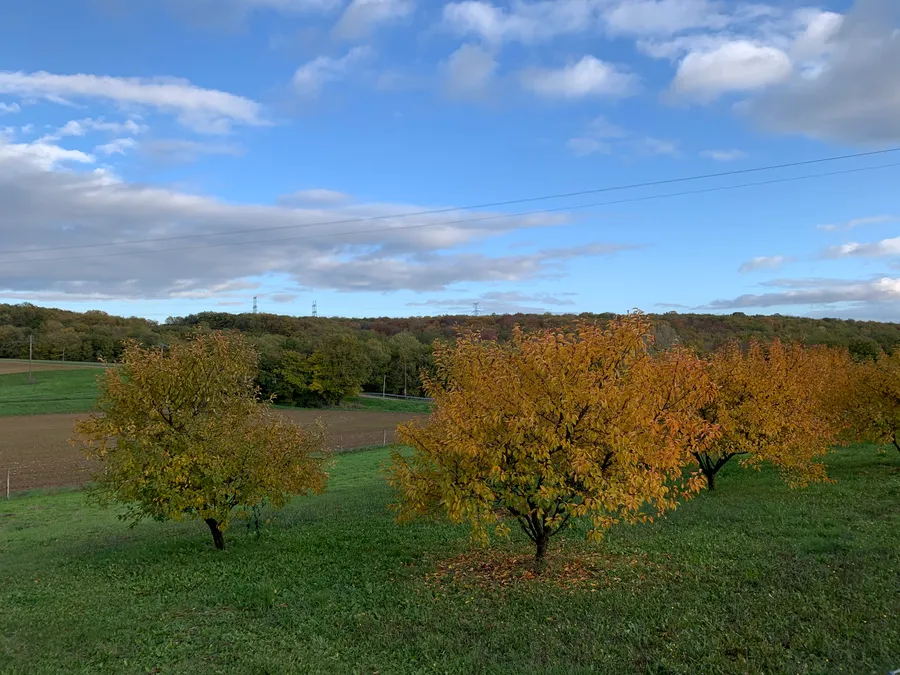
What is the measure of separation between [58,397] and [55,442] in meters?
33.0

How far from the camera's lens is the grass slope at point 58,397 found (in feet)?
219

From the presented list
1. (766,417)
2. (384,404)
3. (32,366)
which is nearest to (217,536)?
(766,417)

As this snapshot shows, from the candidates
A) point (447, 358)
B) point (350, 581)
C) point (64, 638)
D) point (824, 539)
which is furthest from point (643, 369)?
point (64, 638)

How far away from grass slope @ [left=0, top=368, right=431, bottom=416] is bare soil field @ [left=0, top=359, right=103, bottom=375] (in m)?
2.32

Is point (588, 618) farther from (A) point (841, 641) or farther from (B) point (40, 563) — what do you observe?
(B) point (40, 563)

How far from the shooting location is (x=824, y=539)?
11695mm

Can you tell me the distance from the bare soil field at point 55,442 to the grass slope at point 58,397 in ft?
16.4

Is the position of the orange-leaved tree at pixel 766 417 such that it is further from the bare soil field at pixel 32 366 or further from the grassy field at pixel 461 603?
the bare soil field at pixel 32 366

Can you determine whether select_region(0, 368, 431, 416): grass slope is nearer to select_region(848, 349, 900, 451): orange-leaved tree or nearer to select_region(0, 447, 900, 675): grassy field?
select_region(848, 349, 900, 451): orange-leaved tree

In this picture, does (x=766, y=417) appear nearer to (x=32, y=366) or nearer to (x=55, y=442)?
(x=55, y=442)

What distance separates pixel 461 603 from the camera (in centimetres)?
942

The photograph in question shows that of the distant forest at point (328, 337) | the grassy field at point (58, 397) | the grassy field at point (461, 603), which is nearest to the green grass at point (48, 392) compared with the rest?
the grassy field at point (58, 397)

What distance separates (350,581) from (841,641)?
774 cm

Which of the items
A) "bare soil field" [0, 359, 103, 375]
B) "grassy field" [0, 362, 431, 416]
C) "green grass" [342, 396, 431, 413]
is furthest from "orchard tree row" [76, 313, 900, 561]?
"bare soil field" [0, 359, 103, 375]
